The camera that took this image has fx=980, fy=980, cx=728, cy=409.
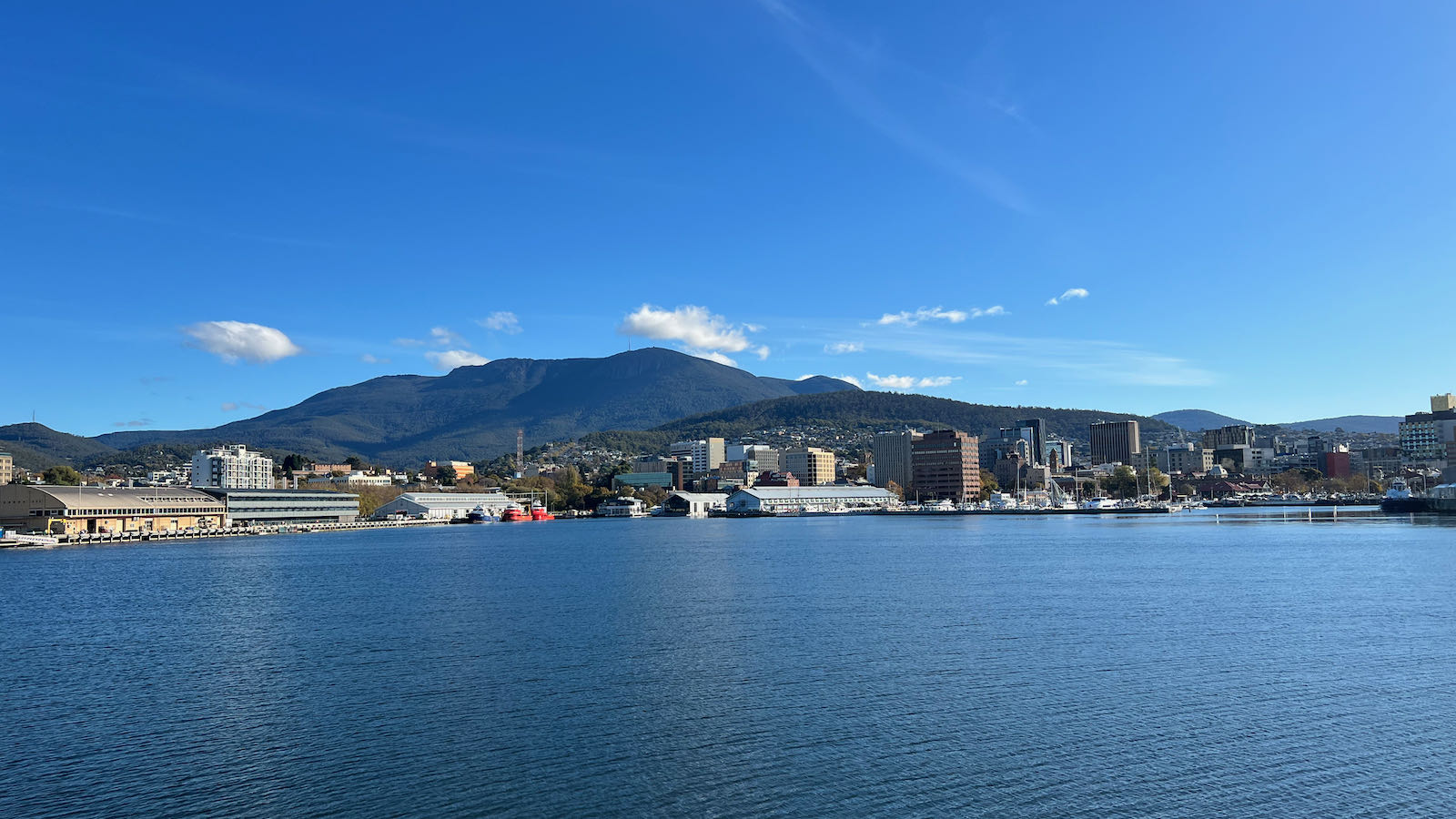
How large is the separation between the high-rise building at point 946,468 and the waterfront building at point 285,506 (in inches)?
3906

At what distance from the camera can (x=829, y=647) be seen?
23.1m

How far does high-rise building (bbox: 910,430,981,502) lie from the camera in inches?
6909

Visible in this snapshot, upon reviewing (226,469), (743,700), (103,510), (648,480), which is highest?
(226,469)

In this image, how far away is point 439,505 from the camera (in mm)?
137750

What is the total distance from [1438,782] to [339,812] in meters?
14.4

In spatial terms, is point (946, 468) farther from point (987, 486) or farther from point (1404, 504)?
point (1404, 504)

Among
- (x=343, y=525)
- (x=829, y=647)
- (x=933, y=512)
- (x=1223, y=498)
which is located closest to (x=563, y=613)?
(x=829, y=647)

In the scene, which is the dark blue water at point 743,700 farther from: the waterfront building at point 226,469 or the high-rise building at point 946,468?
the waterfront building at point 226,469

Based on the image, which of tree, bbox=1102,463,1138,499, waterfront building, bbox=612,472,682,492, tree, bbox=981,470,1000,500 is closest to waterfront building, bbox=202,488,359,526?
waterfront building, bbox=612,472,682,492

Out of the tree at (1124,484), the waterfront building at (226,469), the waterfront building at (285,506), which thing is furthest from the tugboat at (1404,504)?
the waterfront building at (226,469)

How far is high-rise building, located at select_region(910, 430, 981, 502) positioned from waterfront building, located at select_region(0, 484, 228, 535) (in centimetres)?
11773

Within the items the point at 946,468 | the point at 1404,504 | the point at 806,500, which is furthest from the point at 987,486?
the point at 1404,504

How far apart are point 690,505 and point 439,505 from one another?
41586 mm

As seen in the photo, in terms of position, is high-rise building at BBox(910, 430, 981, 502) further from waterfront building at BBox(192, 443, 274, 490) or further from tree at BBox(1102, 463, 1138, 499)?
waterfront building at BBox(192, 443, 274, 490)
